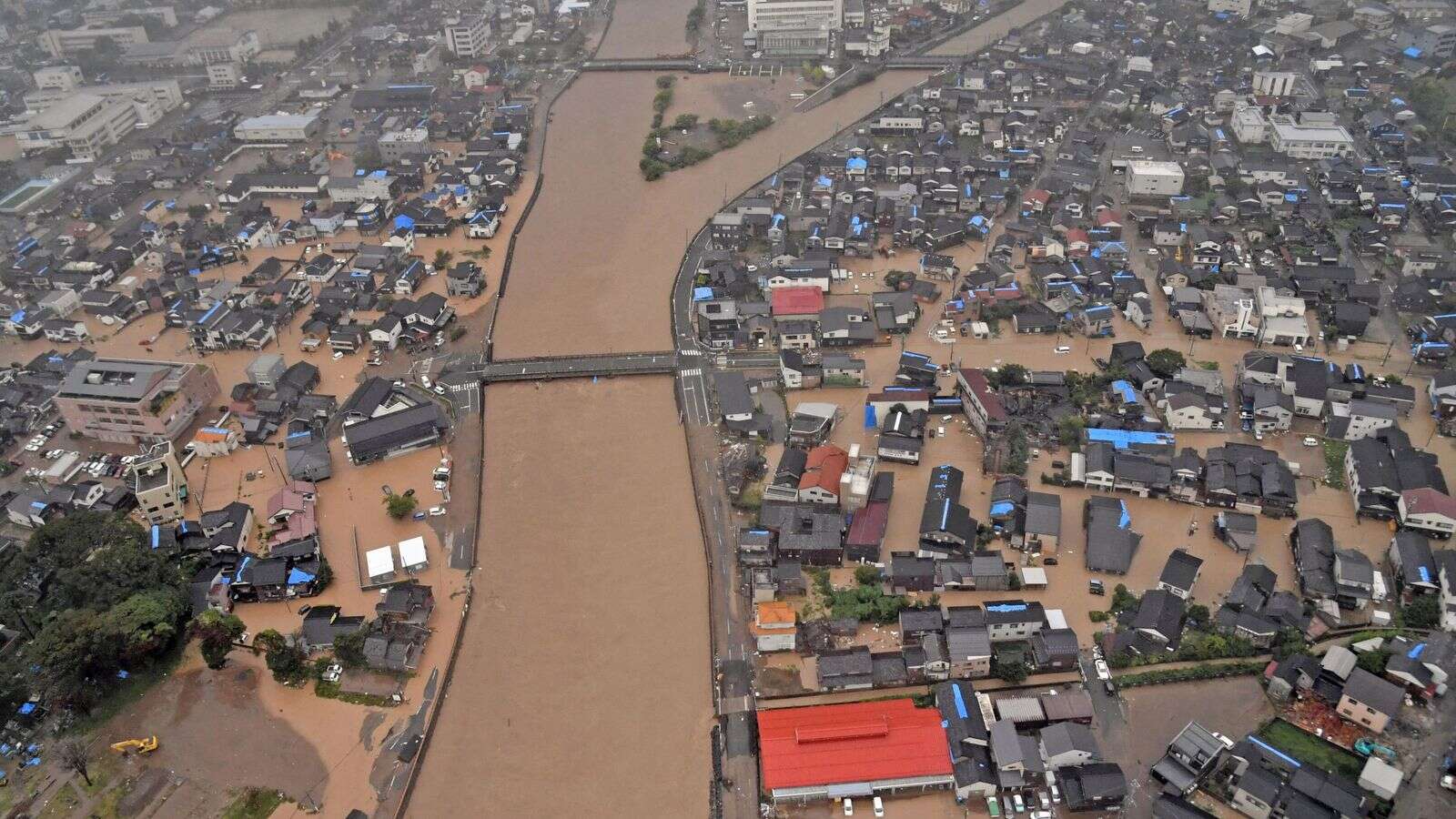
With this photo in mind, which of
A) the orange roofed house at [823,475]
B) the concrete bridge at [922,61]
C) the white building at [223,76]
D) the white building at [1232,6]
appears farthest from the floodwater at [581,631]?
the white building at [1232,6]

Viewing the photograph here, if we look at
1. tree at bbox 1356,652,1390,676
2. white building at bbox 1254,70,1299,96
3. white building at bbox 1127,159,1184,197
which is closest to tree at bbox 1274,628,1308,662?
tree at bbox 1356,652,1390,676

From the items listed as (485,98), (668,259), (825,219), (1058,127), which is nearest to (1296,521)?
(825,219)

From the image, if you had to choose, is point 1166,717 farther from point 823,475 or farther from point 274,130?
point 274,130

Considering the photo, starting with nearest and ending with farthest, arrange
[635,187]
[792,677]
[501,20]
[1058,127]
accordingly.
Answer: [792,677] → [635,187] → [1058,127] → [501,20]

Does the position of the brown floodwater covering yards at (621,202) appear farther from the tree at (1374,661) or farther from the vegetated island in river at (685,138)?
the tree at (1374,661)

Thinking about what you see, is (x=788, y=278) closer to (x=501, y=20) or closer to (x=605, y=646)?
(x=605, y=646)

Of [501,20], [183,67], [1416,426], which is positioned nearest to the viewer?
[1416,426]
